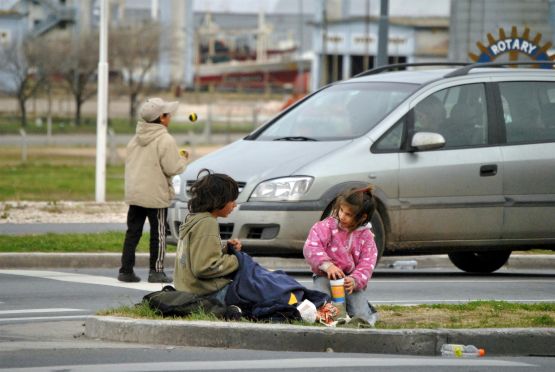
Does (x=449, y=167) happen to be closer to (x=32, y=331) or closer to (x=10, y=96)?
(x=32, y=331)

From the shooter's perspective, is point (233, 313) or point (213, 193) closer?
point (233, 313)

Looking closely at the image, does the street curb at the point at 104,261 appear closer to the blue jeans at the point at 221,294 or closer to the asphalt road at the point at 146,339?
the asphalt road at the point at 146,339

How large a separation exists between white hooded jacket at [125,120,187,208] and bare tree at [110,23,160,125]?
175ft

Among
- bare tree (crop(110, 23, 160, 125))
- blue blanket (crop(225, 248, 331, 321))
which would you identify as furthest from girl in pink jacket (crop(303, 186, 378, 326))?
bare tree (crop(110, 23, 160, 125))

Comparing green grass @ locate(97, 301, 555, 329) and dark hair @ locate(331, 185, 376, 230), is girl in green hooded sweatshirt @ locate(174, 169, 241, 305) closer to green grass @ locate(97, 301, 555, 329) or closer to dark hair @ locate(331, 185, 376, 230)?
green grass @ locate(97, 301, 555, 329)

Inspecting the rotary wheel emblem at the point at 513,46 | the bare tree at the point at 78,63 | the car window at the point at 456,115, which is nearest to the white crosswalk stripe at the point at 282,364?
the car window at the point at 456,115

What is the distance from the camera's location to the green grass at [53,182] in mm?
24938

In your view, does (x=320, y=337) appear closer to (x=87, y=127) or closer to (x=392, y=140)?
(x=392, y=140)

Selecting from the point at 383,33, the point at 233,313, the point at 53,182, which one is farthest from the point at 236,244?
the point at 53,182

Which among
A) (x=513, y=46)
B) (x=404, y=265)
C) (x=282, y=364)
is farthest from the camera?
(x=513, y=46)

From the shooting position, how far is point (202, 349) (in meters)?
8.05

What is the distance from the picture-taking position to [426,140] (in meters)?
12.3

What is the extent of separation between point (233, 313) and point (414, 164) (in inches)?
170

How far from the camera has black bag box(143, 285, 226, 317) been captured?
334 inches
